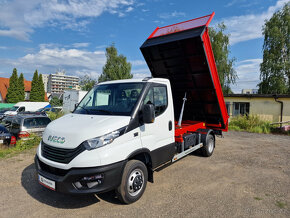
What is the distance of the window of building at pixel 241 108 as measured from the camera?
56.5ft

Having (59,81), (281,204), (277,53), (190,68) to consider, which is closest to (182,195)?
(281,204)

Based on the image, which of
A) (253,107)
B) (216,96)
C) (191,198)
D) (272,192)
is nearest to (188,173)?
(191,198)

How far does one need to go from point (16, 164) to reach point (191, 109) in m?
5.91

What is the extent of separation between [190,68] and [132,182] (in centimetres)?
381

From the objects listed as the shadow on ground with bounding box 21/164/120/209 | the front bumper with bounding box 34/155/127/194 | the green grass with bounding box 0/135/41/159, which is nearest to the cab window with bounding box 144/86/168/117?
the front bumper with bounding box 34/155/127/194

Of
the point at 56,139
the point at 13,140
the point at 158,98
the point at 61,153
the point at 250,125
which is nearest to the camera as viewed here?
the point at 61,153

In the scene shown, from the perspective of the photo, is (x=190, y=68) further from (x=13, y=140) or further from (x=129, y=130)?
(x=13, y=140)

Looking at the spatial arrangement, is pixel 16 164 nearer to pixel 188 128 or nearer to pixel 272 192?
pixel 188 128

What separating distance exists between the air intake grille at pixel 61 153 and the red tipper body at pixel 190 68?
2794mm

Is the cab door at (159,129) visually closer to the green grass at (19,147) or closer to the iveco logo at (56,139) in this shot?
the iveco logo at (56,139)

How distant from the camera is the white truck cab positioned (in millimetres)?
3018

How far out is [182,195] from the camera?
13.0 feet

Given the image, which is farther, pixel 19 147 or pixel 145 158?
pixel 19 147

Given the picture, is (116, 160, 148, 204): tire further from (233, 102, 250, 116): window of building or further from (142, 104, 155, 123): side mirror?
(233, 102, 250, 116): window of building
